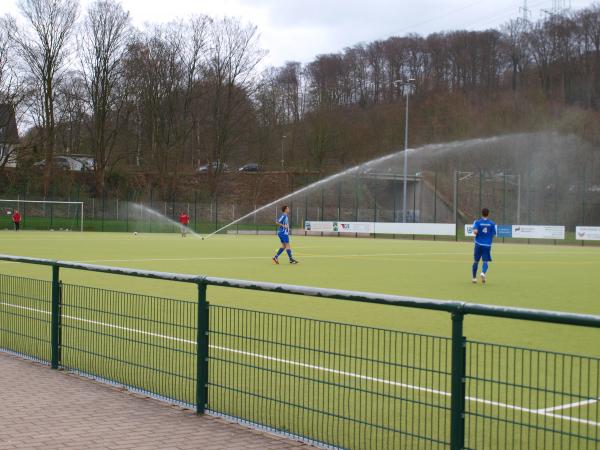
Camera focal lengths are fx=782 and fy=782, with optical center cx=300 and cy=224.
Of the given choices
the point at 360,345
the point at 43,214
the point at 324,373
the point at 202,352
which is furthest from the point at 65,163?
the point at 324,373

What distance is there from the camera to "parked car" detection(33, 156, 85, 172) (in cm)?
6906

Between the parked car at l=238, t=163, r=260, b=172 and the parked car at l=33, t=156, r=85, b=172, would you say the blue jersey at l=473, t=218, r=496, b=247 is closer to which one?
the parked car at l=33, t=156, r=85, b=172

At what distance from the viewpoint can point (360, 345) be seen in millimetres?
7441

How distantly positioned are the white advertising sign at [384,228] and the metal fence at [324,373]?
44544 millimetres

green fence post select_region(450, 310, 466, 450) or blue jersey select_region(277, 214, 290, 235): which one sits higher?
blue jersey select_region(277, 214, 290, 235)

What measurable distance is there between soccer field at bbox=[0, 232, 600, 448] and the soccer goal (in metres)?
32.3

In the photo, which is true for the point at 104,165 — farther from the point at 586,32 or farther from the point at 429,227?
the point at 586,32

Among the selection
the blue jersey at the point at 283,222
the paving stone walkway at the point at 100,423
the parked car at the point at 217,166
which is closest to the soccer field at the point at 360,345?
the paving stone walkway at the point at 100,423

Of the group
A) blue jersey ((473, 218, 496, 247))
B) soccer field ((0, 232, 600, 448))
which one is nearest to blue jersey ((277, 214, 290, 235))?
soccer field ((0, 232, 600, 448))

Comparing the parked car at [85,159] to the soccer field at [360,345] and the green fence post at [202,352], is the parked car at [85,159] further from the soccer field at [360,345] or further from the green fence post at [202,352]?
the green fence post at [202,352]

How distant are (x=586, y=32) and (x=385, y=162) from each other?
3044 cm

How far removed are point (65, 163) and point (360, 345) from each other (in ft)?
227

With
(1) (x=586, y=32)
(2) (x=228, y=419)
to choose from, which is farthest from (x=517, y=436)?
(1) (x=586, y=32)

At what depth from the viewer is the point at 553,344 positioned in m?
10.5
